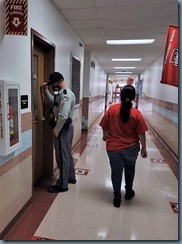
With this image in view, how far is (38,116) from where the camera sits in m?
2.90

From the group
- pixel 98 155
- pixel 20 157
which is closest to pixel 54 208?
pixel 20 157

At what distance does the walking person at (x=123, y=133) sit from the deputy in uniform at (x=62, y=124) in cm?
48

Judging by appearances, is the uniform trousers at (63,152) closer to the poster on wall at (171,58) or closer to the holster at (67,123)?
the holster at (67,123)

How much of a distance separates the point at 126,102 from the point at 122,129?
0.31 m

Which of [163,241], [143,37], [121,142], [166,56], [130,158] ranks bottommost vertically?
[163,241]

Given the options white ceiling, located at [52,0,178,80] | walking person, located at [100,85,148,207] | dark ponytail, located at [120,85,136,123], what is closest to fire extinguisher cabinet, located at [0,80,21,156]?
walking person, located at [100,85,148,207]

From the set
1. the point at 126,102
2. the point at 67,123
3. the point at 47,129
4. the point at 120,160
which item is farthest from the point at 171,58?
the point at 47,129

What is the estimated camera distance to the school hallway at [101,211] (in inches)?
76.6

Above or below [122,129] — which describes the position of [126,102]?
above

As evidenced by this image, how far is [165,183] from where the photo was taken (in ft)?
10.1

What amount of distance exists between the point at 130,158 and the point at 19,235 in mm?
1361

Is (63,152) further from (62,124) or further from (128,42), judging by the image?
(128,42)

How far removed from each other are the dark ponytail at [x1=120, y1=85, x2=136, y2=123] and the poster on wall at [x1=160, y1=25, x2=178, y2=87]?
42 cm

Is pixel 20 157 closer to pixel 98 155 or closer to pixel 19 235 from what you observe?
pixel 19 235
